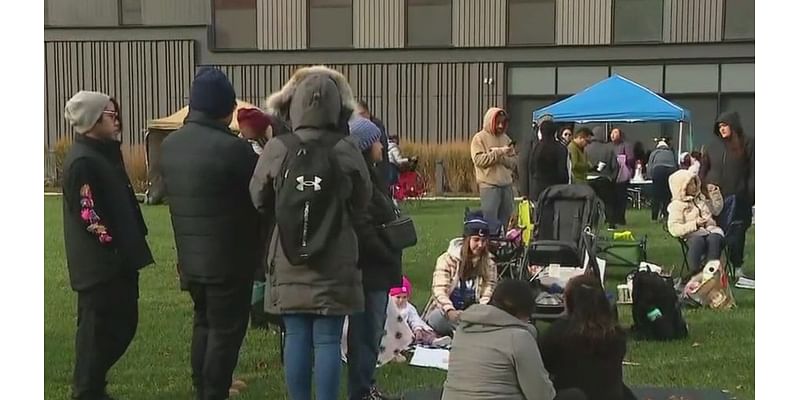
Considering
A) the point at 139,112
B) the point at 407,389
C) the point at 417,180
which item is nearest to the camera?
the point at 407,389

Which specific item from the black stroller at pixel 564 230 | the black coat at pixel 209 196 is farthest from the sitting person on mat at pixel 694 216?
the black coat at pixel 209 196

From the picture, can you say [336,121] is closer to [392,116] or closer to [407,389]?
[407,389]

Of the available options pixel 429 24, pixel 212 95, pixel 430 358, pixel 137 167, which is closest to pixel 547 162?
pixel 430 358

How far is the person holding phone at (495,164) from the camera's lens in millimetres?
7879

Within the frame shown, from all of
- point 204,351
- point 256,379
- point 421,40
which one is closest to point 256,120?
point 204,351

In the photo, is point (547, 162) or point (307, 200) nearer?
point (307, 200)

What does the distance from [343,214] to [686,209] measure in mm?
4352

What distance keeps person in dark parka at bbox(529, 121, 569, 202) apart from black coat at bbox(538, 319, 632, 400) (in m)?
5.16

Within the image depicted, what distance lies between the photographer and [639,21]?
67.7 feet

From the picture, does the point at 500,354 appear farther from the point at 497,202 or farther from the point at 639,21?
the point at 639,21

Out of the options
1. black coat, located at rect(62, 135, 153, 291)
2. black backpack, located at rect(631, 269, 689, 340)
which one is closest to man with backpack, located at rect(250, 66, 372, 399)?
black coat, located at rect(62, 135, 153, 291)

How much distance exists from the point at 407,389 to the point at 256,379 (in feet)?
2.60

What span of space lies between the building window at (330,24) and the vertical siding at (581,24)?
179 inches

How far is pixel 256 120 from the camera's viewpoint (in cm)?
432
